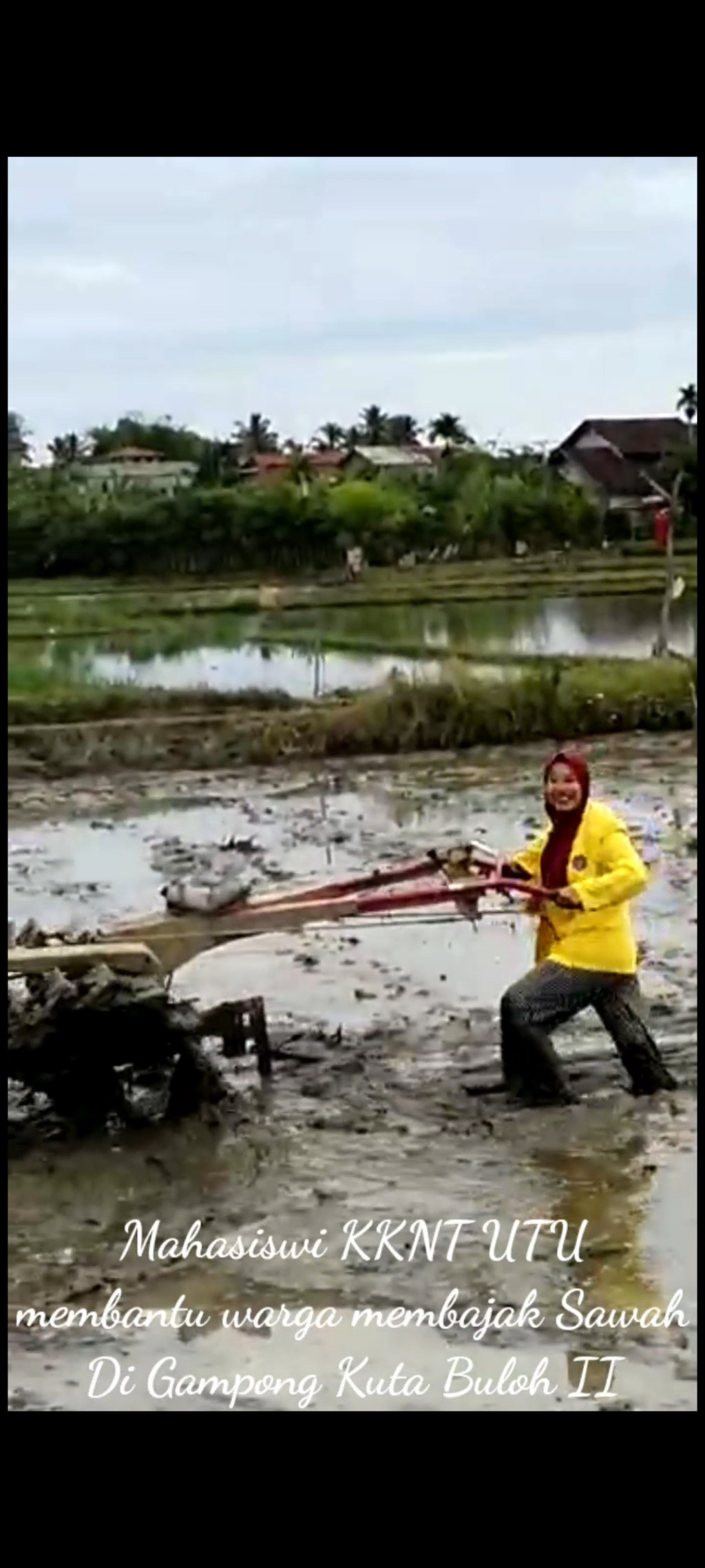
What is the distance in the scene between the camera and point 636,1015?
18.4ft

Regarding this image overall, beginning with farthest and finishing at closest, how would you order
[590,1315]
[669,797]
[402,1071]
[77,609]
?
[77,609], [669,797], [402,1071], [590,1315]

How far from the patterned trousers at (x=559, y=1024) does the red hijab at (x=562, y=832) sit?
24cm

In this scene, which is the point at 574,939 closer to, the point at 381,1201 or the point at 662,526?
the point at 381,1201

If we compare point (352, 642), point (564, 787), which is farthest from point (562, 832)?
point (352, 642)

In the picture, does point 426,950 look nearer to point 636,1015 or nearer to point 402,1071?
point 402,1071

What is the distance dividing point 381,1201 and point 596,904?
3.12 feet

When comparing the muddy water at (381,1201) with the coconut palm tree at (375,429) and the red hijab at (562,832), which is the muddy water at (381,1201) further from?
the coconut palm tree at (375,429)

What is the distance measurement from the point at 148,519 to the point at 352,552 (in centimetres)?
269

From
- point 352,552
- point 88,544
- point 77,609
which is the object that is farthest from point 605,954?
point 352,552

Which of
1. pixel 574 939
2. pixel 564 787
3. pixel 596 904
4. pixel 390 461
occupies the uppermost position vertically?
pixel 390 461

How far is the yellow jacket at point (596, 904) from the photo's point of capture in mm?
5340

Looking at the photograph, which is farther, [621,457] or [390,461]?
[390,461]

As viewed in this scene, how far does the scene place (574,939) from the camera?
547cm

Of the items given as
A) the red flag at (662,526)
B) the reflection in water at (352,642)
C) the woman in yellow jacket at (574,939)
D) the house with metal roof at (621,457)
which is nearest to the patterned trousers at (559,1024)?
the woman in yellow jacket at (574,939)
